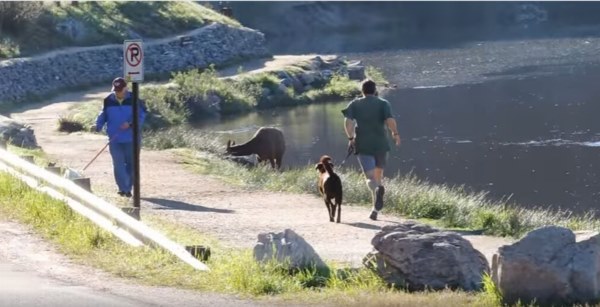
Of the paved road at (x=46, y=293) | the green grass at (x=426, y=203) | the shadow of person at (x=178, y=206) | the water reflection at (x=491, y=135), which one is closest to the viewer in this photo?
the paved road at (x=46, y=293)

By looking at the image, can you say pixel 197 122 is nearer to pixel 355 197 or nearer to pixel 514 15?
pixel 355 197

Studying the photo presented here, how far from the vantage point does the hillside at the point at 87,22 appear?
45844 mm

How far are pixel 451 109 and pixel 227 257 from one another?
33.8 meters

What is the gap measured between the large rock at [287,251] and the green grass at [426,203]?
6.90 m

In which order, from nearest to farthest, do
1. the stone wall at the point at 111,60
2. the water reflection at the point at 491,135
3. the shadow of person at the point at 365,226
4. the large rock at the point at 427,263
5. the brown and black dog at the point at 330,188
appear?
1. the large rock at the point at 427,263
2. the shadow of person at the point at 365,226
3. the brown and black dog at the point at 330,188
4. the water reflection at the point at 491,135
5. the stone wall at the point at 111,60

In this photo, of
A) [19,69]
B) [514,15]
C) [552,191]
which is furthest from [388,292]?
[514,15]

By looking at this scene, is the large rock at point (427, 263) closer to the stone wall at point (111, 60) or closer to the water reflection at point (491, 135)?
the water reflection at point (491, 135)

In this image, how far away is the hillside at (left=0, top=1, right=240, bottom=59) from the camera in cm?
4584

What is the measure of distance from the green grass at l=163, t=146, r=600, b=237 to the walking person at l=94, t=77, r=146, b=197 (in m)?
4.00

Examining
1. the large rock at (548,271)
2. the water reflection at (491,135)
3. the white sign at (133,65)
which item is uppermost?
the white sign at (133,65)

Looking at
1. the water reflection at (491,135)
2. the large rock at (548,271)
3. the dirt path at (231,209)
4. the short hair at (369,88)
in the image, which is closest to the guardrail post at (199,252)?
the dirt path at (231,209)

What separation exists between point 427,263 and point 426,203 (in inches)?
362

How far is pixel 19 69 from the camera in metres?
41.6

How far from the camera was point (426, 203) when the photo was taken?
19.0m
